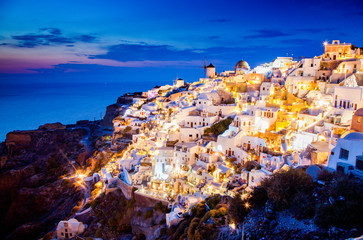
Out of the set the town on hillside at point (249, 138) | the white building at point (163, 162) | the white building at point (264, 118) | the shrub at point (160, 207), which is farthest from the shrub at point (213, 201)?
the white building at point (264, 118)

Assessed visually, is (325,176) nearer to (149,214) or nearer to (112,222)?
(149,214)

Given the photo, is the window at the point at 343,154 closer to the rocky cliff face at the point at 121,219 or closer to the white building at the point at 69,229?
the rocky cliff face at the point at 121,219

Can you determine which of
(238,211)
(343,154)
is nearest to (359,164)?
(343,154)

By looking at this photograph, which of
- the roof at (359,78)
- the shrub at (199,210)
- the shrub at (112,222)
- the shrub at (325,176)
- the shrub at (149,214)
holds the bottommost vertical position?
the shrub at (112,222)

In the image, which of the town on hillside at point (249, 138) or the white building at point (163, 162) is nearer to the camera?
the town on hillside at point (249, 138)

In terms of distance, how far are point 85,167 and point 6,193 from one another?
1437cm

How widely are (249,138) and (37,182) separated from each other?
125 ft

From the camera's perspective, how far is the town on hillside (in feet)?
55.1

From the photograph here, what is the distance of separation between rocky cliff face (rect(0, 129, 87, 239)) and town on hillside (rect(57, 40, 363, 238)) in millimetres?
6537

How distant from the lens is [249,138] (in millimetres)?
22766

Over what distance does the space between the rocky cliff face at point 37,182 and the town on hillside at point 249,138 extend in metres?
6.54

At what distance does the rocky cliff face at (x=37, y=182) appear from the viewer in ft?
107

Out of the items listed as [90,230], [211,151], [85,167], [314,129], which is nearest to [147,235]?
[90,230]

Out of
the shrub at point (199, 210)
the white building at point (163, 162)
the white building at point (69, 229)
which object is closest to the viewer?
the shrub at point (199, 210)
